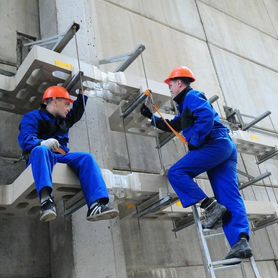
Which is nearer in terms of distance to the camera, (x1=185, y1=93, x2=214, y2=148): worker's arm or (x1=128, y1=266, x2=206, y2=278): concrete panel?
(x1=185, y1=93, x2=214, y2=148): worker's arm

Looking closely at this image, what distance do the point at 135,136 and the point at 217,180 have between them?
1589 millimetres

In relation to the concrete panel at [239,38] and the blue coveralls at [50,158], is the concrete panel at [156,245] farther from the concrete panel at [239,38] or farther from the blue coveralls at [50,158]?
the concrete panel at [239,38]

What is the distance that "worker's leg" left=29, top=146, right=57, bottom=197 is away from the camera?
2.77m

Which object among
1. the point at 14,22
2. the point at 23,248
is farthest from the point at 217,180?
the point at 14,22

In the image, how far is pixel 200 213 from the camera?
3570 millimetres

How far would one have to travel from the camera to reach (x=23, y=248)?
12.3 feet

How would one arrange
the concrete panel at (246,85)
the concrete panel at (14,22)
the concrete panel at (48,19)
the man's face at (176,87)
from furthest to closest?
1. the concrete panel at (246,85)
2. the concrete panel at (48,19)
3. the concrete panel at (14,22)
4. the man's face at (176,87)

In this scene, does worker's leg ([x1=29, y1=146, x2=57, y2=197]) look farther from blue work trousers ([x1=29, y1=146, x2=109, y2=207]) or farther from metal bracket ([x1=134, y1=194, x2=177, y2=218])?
metal bracket ([x1=134, y1=194, x2=177, y2=218])

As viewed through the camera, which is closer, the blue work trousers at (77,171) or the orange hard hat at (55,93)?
the blue work trousers at (77,171)

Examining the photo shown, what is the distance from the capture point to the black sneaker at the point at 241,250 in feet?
10.0

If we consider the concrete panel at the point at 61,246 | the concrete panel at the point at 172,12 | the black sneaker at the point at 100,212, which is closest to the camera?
the black sneaker at the point at 100,212

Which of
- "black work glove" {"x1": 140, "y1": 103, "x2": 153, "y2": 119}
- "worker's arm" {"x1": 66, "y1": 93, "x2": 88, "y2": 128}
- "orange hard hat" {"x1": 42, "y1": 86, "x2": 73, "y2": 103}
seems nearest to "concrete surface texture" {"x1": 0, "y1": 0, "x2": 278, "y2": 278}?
"worker's arm" {"x1": 66, "y1": 93, "x2": 88, "y2": 128}

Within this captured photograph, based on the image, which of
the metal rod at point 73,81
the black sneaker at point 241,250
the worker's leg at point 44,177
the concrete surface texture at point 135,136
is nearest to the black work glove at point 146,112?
the concrete surface texture at point 135,136

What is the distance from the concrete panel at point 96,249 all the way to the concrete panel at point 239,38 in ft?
15.5
